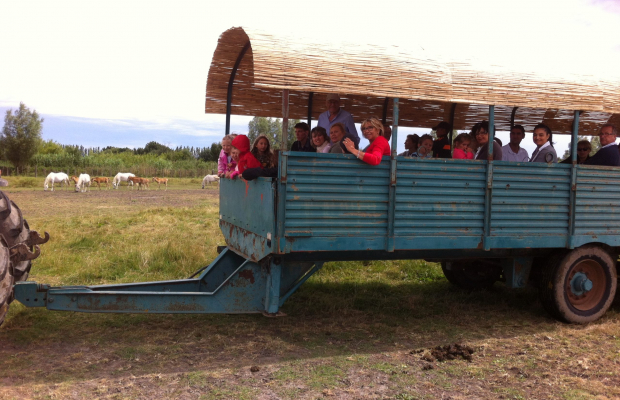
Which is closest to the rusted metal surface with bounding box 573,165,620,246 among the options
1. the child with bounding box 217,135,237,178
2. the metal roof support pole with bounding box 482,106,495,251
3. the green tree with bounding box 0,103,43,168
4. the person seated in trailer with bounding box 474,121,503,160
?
the person seated in trailer with bounding box 474,121,503,160

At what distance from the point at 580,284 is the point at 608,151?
1.59 m

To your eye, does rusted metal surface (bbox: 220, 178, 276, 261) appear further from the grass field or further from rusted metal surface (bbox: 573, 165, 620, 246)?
rusted metal surface (bbox: 573, 165, 620, 246)

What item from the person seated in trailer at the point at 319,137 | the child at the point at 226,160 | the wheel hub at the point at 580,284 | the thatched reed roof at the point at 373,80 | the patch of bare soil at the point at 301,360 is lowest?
the patch of bare soil at the point at 301,360

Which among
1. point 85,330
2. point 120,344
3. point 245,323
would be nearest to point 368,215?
point 245,323

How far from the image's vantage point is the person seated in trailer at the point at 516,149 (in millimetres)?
6062

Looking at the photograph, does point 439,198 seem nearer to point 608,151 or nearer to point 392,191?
point 392,191

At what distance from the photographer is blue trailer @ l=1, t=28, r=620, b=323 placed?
4.68 m

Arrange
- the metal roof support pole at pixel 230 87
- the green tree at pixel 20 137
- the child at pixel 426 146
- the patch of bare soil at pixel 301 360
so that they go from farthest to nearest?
the green tree at pixel 20 137, the child at pixel 426 146, the metal roof support pole at pixel 230 87, the patch of bare soil at pixel 301 360

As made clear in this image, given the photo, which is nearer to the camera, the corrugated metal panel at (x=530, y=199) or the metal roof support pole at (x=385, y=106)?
the corrugated metal panel at (x=530, y=199)

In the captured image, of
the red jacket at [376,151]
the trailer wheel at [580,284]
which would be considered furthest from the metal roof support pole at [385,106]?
the trailer wheel at [580,284]

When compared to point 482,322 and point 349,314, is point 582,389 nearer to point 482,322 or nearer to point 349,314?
point 482,322

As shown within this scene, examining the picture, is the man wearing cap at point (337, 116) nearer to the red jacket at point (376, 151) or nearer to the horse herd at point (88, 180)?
the red jacket at point (376, 151)

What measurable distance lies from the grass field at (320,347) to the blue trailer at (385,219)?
0.44 metres

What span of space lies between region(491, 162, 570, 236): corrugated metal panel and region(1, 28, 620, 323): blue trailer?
1 cm
